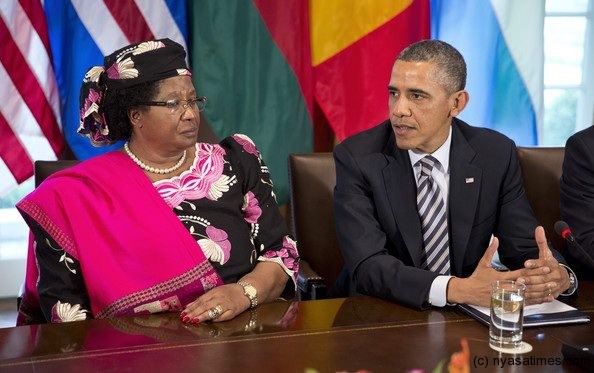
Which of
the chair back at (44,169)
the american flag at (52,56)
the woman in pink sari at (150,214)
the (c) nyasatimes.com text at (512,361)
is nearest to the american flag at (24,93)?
the american flag at (52,56)

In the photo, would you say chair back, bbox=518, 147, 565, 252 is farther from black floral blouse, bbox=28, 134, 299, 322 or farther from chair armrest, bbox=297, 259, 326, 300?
black floral blouse, bbox=28, 134, 299, 322

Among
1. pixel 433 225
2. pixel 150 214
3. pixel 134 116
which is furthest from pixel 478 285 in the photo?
pixel 134 116

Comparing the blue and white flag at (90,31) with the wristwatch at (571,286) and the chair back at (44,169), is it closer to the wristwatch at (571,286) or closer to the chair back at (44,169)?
the chair back at (44,169)

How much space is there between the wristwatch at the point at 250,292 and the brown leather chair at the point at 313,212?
60 centimetres

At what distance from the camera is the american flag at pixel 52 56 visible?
3.10 meters

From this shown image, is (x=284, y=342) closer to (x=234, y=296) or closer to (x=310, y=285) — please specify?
(x=234, y=296)

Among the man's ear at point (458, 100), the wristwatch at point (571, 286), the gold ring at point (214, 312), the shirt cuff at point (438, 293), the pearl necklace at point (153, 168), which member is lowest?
the wristwatch at point (571, 286)

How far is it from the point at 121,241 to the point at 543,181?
152 cm

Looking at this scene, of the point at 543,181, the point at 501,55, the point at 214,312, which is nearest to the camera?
the point at 214,312

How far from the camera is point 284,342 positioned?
1598 mm

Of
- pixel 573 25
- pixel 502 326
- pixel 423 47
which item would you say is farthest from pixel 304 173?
pixel 573 25

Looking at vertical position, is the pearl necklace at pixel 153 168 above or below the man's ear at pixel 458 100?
below

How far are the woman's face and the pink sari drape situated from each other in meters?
0.15

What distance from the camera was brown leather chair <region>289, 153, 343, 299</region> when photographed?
2.66 m
